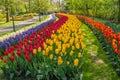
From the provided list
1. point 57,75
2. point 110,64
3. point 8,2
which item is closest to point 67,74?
point 57,75

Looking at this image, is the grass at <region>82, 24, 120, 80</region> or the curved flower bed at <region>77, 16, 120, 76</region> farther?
the curved flower bed at <region>77, 16, 120, 76</region>

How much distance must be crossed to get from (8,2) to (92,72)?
18.7m

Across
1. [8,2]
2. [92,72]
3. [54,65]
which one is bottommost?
[92,72]

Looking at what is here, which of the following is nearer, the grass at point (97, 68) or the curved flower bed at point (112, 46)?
the grass at point (97, 68)

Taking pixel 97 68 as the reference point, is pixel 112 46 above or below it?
above

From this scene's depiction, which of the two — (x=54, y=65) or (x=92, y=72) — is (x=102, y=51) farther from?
(x=54, y=65)

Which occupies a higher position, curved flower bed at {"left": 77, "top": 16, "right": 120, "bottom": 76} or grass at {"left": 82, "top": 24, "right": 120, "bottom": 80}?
curved flower bed at {"left": 77, "top": 16, "right": 120, "bottom": 76}

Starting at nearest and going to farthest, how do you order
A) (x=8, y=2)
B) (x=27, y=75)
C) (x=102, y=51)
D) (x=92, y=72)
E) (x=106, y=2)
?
1. (x=27, y=75)
2. (x=92, y=72)
3. (x=102, y=51)
4. (x=8, y=2)
5. (x=106, y=2)

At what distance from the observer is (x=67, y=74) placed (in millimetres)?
6785

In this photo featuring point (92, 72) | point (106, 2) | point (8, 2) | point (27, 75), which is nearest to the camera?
point (27, 75)

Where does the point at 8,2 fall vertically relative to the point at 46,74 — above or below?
above

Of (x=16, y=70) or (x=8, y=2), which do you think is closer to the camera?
(x=16, y=70)

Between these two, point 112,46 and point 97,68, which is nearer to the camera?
point 97,68

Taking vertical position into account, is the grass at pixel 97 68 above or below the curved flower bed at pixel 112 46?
below
